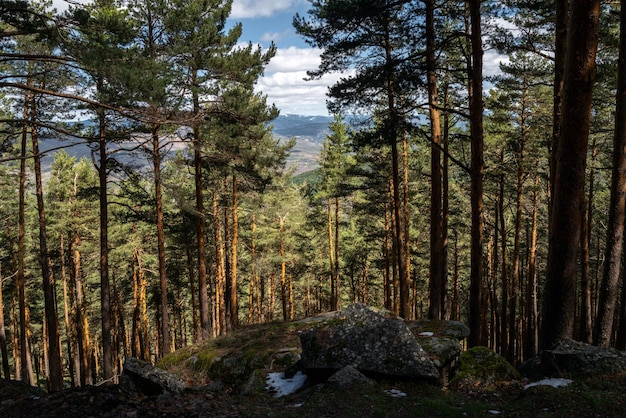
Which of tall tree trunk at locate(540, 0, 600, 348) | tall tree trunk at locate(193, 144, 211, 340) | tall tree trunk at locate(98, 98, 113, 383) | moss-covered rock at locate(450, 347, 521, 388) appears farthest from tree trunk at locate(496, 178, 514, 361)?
tall tree trunk at locate(98, 98, 113, 383)

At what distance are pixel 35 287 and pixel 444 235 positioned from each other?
35528 mm

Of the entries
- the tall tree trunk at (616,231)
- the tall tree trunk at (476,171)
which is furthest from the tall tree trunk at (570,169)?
the tall tree trunk at (616,231)

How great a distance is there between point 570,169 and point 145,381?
28.4 feet

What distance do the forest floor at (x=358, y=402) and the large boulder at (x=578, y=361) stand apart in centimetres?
24

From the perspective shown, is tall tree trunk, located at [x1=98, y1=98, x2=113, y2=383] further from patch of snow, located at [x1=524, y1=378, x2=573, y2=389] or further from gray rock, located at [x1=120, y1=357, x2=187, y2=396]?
patch of snow, located at [x1=524, y1=378, x2=573, y2=389]

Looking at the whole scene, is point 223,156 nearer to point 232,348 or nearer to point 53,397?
point 232,348

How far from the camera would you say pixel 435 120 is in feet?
36.9

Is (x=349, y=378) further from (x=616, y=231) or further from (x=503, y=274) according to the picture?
(x=503, y=274)

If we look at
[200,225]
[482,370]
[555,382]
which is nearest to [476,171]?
[482,370]

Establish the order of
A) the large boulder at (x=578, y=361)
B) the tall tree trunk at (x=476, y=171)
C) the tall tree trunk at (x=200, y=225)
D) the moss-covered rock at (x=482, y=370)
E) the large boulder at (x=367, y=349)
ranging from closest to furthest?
the large boulder at (x=578, y=361) → the moss-covered rock at (x=482, y=370) → the large boulder at (x=367, y=349) → the tall tree trunk at (x=476, y=171) → the tall tree trunk at (x=200, y=225)

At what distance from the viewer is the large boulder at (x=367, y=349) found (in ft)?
22.1

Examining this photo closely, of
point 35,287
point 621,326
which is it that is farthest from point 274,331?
point 35,287

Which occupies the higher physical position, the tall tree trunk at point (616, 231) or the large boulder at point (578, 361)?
the tall tree trunk at point (616, 231)

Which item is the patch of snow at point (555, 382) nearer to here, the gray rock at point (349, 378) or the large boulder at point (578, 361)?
the large boulder at point (578, 361)
